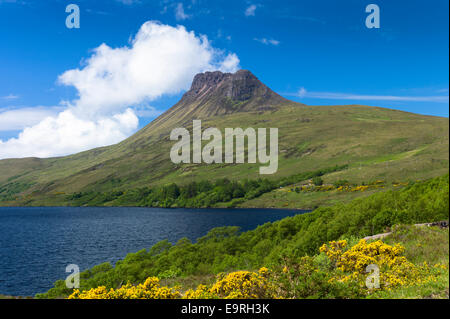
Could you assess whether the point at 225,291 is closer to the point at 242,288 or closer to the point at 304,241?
the point at 242,288

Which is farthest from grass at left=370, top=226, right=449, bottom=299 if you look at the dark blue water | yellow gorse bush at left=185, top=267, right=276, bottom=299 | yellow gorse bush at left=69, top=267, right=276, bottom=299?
the dark blue water

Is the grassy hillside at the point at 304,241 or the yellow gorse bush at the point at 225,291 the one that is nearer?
the yellow gorse bush at the point at 225,291

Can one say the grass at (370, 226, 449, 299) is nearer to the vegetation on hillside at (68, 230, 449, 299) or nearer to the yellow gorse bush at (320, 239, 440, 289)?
the vegetation on hillside at (68, 230, 449, 299)

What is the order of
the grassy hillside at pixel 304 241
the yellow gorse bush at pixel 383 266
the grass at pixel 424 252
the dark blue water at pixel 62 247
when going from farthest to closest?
the dark blue water at pixel 62 247, the grassy hillside at pixel 304 241, the yellow gorse bush at pixel 383 266, the grass at pixel 424 252

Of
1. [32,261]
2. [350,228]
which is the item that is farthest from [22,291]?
[350,228]

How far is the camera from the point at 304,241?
4153 centimetres

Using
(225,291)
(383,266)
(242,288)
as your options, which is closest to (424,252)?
(383,266)

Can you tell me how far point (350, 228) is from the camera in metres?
36.8

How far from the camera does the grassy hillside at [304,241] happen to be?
3110 centimetres

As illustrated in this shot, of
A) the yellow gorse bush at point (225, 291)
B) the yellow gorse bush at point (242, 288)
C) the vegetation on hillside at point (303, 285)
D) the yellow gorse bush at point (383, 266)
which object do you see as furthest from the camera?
the yellow gorse bush at point (383, 266)

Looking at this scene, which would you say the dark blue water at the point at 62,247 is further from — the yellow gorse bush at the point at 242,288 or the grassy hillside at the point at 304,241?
the yellow gorse bush at the point at 242,288

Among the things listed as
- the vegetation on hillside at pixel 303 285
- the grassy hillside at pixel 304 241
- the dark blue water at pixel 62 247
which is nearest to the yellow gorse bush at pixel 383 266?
the vegetation on hillside at pixel 303 285

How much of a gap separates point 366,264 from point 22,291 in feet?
218
